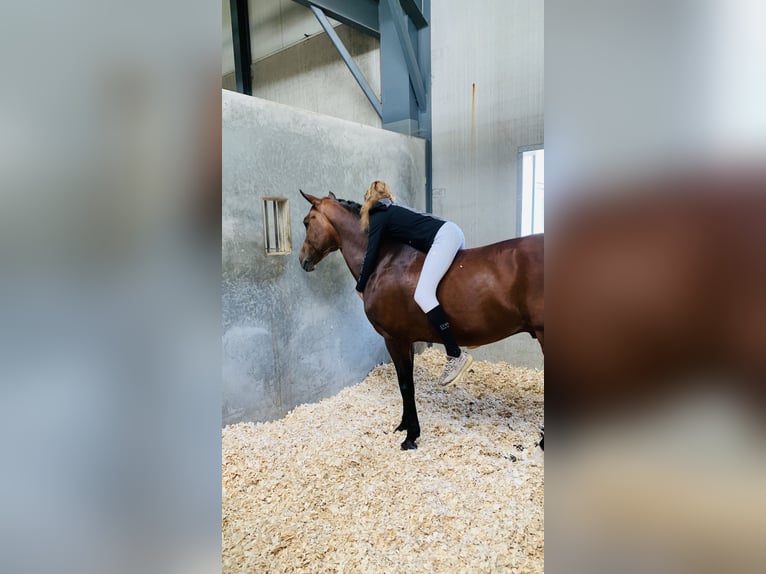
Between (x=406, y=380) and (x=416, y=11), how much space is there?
9.22 feet

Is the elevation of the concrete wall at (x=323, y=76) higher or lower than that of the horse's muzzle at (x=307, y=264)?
higher

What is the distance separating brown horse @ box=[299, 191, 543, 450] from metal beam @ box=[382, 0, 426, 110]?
1.53m

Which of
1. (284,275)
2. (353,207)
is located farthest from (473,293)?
(284,275)

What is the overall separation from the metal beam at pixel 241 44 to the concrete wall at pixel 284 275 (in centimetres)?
310

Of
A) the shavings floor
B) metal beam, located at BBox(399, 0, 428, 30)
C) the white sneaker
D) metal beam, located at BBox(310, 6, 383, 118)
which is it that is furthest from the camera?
metal beam, located at BBox(310, 6, 383, 118)

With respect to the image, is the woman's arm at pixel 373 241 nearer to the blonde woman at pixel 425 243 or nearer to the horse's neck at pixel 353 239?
Result: the blonde woman at pixel 425 243

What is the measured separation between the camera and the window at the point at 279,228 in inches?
94.4

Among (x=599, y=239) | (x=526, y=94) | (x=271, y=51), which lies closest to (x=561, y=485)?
(x=599, y=239)

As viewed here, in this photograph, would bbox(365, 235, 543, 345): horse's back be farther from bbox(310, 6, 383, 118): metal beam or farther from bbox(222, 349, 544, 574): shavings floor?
bbox(310, 6, 383, 118): metal beam

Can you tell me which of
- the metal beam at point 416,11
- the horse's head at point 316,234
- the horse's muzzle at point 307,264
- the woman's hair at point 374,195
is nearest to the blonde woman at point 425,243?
the woman's hair at point 374,195

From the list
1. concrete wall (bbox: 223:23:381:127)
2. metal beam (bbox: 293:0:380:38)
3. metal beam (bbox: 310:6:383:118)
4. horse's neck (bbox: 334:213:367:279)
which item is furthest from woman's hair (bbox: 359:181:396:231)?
concrete wall (bbox: 223:23:381:127)

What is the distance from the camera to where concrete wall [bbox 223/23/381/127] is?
4.16 metres

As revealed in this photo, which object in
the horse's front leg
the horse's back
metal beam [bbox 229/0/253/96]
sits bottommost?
the horse's front leg

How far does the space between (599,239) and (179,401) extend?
1.46 feet
